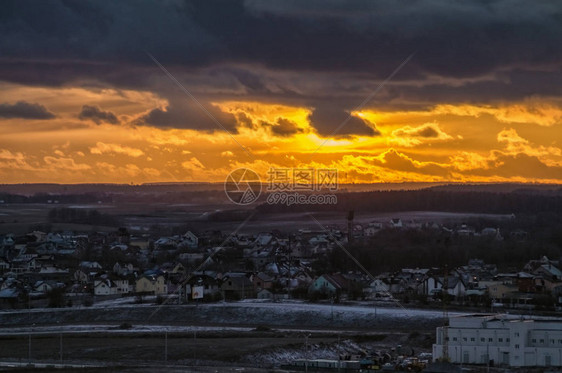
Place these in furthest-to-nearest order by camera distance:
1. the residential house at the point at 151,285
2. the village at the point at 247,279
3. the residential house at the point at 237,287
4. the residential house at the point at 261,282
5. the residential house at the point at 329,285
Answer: the residential house at the point at 151,285 < the residential house at the point at 261,282 < the residential house at the point at 237,287 < the residential house at the point at 329,285 < the village at the point at 247,279

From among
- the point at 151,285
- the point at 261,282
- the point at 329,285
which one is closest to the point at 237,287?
the point at 261,282

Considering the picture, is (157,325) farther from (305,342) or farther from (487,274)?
(487,274)

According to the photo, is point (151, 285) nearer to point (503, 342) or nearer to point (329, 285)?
point (329, 285)

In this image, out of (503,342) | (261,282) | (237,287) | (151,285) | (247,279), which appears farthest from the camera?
(151,285)

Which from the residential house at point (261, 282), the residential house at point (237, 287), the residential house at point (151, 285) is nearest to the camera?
the residential house at point (237, 287)

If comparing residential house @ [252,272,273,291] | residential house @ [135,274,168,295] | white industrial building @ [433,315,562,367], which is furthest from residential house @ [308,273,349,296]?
white industrial building @ [433,315,562,367]

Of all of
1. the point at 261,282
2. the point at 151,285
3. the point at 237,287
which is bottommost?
the point at 151,285

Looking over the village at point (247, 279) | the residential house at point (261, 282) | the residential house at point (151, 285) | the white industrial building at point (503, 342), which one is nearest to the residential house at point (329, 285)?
the village at point (247, 279)

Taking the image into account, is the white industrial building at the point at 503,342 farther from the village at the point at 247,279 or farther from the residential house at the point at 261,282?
the residential house at the point at 261,282

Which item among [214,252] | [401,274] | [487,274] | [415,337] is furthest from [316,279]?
[214,252]
